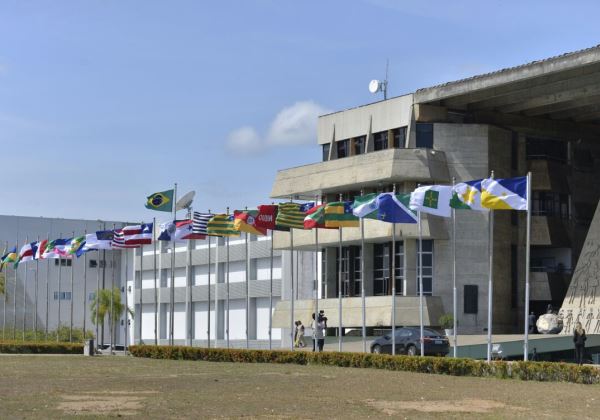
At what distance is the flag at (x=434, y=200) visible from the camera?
44.2 metres

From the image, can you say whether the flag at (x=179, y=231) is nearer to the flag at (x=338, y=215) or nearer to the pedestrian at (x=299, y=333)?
the pedestrian at (x=299, y=333)

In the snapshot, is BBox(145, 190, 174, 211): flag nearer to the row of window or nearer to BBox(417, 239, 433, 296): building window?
the row of window

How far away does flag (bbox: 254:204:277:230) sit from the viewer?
5500cm

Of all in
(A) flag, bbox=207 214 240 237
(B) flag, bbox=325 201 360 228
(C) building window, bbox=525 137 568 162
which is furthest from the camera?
(C) building window, bbox=525 137 568 162

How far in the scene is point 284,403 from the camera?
95.9ft

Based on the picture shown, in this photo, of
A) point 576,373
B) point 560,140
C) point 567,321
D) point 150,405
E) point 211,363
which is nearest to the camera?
point 150,405

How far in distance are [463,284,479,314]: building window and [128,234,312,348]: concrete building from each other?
57.2 feet

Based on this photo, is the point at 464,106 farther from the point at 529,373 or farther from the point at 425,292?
the point at 529,373

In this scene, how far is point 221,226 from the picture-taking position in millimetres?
57312

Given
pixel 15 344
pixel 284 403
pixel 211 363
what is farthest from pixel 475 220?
pixel 284 403

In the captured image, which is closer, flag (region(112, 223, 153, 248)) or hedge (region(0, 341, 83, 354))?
flag (region(112, 223, 153, 248))

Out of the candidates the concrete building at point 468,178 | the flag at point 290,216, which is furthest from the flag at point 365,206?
the concrete building at point 468,178

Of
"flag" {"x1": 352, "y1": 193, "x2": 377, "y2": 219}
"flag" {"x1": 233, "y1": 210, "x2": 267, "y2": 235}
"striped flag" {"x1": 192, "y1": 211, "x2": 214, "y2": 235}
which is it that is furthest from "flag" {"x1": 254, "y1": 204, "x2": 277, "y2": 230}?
"flag" {"x1": 352, "y1": 193, "x2": 377, "y2": 219}

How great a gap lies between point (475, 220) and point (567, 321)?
9.90 m
